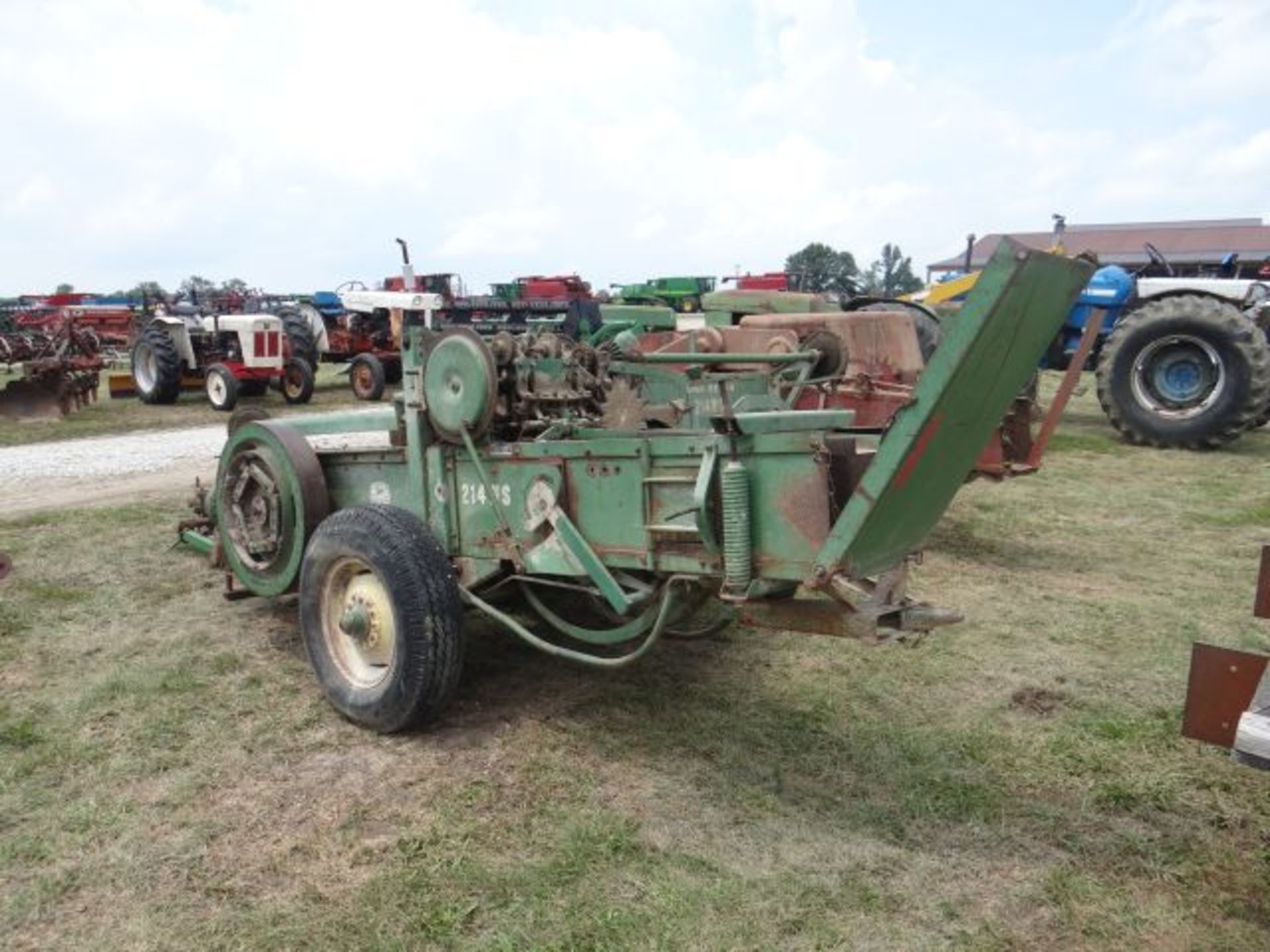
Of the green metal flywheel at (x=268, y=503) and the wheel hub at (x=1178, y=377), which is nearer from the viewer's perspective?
the green metal flywheel at (x=268, y=503)

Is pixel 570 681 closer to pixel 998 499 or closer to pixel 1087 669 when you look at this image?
pixel 1087 669

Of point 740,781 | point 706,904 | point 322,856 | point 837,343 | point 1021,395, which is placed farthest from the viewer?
point 837,343

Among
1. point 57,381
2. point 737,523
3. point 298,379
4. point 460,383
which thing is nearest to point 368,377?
point 298,379

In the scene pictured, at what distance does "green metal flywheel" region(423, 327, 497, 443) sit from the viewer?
3.59 metres

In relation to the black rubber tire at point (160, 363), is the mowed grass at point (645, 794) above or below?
below

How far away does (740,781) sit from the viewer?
336 cm

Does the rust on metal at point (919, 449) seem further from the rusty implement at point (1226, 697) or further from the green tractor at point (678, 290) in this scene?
the green tractor at point (678, 290)

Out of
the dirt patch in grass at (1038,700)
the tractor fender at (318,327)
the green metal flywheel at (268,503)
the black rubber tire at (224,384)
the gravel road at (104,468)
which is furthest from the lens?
the tractor fender at (318,327)

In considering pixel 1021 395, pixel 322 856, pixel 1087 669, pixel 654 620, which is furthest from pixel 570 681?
pixel 1021 395

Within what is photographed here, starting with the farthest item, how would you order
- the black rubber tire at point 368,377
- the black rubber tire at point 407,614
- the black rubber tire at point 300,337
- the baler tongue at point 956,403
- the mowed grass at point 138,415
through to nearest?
the black rubber tire at point 368,377, the black rubber tire at point 300,337, the mowed grass at point 138,415, the black rubber tire at point 407,614, the baler tongue at point 956,403

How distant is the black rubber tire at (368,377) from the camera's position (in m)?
15.1

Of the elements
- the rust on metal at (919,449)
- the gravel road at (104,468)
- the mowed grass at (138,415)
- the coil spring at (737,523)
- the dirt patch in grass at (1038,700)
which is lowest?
the dirt patch in grass at (1038,700)

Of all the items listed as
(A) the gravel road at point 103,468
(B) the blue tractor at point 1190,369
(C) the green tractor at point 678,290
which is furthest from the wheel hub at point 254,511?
(C) the green tractor at point 678,290

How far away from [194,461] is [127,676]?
19.8 ft
